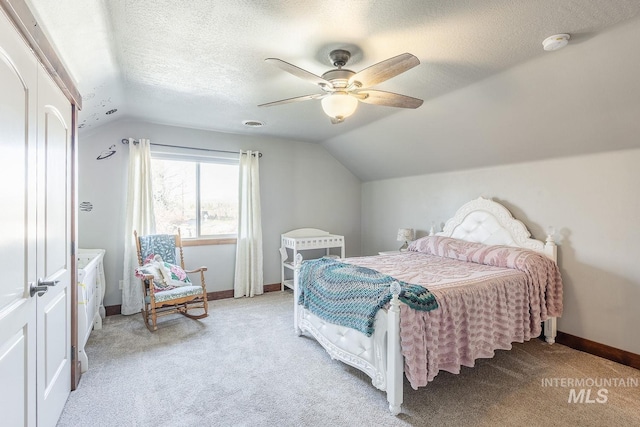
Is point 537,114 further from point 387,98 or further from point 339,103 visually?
point 339,103

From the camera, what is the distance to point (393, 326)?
81.0 inches

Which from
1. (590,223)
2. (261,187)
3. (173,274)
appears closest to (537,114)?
(590,223)

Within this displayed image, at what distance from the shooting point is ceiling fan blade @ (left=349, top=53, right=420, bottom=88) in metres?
1.84

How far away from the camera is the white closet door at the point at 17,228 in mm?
1183

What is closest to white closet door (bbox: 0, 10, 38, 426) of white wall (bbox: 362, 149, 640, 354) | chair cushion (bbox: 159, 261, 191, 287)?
chair cushion (bbox: 159, 261, 191, 287)

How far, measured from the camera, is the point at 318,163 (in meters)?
5.50

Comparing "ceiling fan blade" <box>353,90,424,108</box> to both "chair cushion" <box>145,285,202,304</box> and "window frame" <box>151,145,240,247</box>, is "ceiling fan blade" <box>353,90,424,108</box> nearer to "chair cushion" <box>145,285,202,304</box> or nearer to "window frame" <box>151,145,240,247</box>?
"chair cushion" <box>145,285,202,304</box>

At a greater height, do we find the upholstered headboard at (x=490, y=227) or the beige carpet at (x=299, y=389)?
the upholstered headboard at (x=490, y=227)

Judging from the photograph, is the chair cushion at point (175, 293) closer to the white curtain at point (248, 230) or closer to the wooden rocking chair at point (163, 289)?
the wooden rocking chair at point (163, 289)

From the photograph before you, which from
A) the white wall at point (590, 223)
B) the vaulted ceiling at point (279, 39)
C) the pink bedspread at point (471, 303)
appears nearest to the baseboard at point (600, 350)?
the white wall at point (590, 223)

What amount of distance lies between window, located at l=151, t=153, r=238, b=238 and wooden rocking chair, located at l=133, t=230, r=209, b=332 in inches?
19.4

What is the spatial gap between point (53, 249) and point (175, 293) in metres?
1.81

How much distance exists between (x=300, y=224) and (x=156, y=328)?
2635 millimetres

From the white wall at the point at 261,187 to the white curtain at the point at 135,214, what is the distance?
0.43 feet
